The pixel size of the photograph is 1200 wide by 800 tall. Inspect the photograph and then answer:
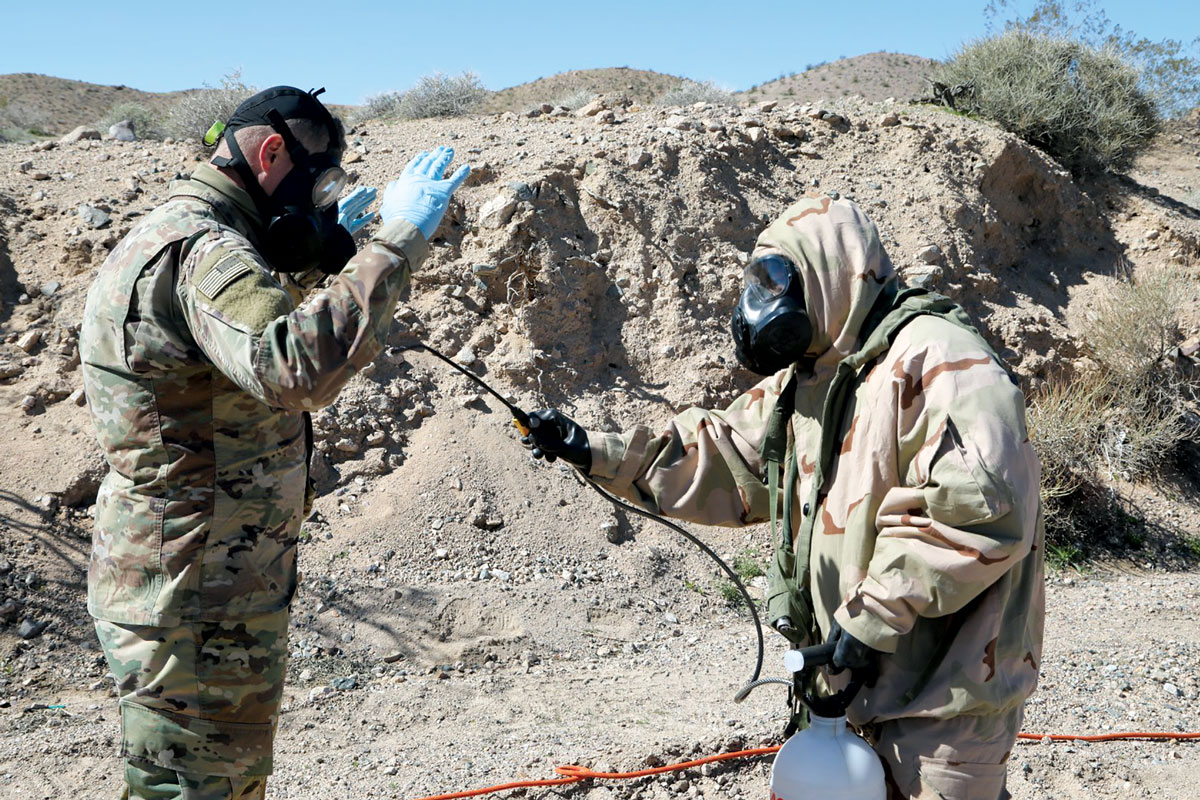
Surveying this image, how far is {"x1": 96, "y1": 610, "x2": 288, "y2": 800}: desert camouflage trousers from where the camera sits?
234 centimetres

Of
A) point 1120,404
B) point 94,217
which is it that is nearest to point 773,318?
point 94,217

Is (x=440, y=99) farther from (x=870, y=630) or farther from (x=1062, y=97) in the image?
(x=870, y=630)

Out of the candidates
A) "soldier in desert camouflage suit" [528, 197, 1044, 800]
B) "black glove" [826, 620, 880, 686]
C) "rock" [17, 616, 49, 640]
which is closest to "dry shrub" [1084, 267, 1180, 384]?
"soldier in desert camouflage suit" [528, 197, 1044, 800]

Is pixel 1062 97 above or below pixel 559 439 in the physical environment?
above

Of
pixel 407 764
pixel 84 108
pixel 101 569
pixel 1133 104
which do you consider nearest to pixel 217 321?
pixel 101 569

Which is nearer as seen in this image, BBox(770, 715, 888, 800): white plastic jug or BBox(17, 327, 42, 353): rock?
BBox(770, 715, 888, 800): white plastic jug

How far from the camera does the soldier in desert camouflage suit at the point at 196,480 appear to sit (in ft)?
7.26

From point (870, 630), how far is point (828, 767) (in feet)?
1.01

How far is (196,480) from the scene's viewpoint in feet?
7.70

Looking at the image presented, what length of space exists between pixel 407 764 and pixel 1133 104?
34.0 feet

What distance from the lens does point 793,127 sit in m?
9.18

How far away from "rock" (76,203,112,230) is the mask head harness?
5000 mm

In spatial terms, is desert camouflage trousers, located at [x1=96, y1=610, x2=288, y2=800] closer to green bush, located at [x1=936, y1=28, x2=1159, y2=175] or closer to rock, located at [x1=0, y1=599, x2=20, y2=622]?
rock, located at [x1=0, y1=599, x2=20, y2=622]

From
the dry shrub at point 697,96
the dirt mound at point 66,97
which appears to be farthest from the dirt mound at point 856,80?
the dirt mound at point 66,97
